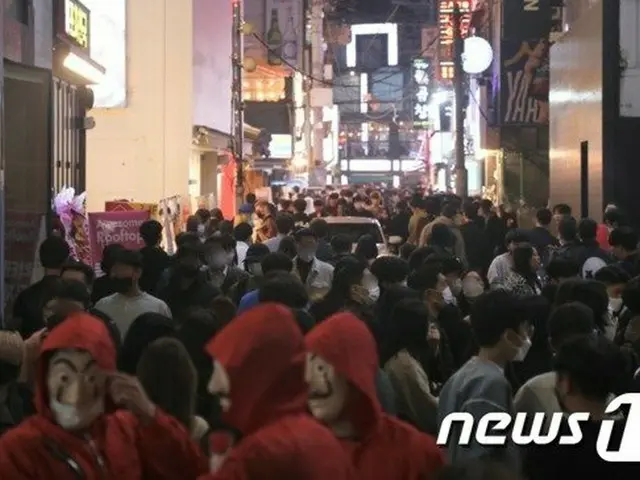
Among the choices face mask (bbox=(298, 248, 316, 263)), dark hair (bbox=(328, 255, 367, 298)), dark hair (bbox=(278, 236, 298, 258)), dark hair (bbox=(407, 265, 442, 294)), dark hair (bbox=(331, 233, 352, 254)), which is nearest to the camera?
dark hair (bbox=(328, 255, 367, 298))

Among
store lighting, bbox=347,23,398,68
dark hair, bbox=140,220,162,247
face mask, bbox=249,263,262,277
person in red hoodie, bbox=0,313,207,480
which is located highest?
store lighting, bbox=347,23,398,68

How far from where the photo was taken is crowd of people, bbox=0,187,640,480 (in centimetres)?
407

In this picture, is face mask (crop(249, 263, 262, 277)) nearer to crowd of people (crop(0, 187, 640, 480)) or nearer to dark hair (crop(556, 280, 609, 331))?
crowd of people (crop(0, 187, 640, 480))

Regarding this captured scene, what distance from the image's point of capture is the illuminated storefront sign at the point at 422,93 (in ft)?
255

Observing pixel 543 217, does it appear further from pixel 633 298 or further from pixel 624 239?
pixel 633 298

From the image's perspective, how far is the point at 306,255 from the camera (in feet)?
40.4

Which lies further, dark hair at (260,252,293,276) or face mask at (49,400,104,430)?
dark hair at (260,252,293,276)

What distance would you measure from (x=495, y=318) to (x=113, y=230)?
929cm

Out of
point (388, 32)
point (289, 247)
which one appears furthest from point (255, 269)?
point (388, 32)

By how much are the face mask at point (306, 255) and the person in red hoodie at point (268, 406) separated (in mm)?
7955

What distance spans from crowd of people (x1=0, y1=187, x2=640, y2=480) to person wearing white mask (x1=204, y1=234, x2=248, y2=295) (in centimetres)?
143

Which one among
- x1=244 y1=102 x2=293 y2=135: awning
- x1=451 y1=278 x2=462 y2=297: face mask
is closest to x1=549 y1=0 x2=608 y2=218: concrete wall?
x1=451 y1=278 x2=462 y2=297: face mask

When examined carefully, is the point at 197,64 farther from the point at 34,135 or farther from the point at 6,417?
the point at 6,417

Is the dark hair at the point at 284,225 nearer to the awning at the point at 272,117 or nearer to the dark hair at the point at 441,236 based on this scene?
the dark hair at the point at 441,236
